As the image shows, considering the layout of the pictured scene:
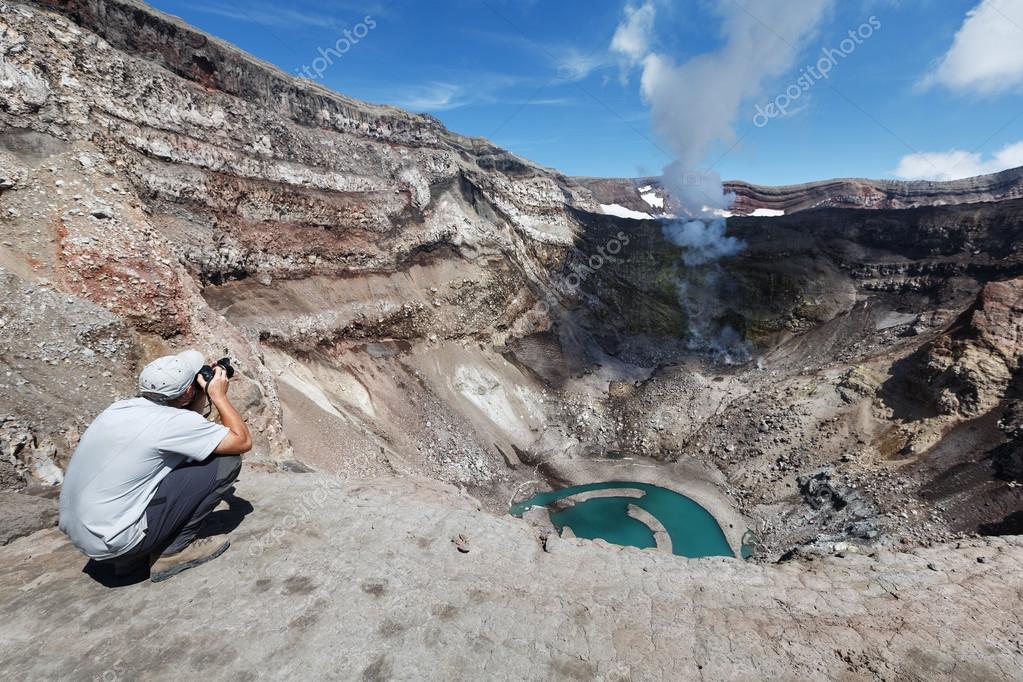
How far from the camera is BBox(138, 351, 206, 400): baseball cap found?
4293 millimetres

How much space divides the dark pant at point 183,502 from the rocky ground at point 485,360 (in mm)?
505

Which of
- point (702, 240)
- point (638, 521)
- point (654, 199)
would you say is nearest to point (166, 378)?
point (638, 521)

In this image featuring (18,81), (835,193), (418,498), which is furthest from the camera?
(835,193)

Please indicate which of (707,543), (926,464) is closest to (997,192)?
(926,464)

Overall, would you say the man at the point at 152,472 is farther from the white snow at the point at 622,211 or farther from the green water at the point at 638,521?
→ the white snow at the point at 622,211

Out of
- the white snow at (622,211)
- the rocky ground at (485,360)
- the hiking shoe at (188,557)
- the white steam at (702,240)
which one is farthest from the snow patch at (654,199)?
the hiking shoe at (188,557)

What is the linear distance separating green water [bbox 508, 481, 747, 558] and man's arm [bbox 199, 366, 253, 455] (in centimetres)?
1771

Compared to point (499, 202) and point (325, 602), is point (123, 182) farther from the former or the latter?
point (499, 202)

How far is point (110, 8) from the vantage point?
19203mm

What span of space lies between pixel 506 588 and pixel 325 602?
6.19ft

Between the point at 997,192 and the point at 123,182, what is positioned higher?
the point at 997,192

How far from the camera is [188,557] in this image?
5.02m

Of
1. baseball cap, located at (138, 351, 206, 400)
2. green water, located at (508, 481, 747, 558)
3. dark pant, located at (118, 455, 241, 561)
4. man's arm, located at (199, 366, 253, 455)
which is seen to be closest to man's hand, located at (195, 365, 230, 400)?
man's arm, located at (199, 366, 253, 455)

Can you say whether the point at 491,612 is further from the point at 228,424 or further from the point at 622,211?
the point at 622,211
